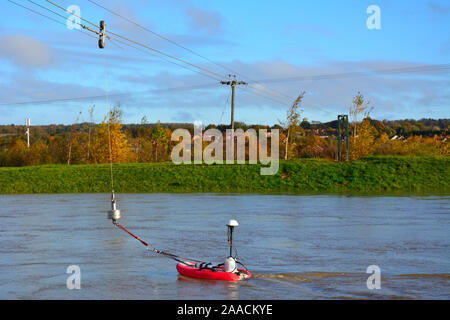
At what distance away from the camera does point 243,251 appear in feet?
53.1

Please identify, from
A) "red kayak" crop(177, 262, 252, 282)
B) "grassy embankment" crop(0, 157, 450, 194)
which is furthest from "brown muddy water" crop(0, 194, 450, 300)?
"grassy embankment" crop(0, 157, 450, 194)

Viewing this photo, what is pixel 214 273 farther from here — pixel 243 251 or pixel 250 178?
→ pixel 250 178

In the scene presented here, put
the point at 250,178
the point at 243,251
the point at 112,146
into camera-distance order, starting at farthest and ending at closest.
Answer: the point at 112,146, the point at 250,178, the point at 243,251

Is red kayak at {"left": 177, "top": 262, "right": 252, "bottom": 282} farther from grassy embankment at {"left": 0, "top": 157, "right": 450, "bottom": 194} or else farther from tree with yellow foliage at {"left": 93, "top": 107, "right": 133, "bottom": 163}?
tree with yellow foliage at {"left": 93, "top": 107, "right": 133, "bottom": 163}

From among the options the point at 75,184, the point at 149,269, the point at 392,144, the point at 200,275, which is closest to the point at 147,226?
the point at 149,269

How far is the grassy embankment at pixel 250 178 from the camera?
4453 centimetres

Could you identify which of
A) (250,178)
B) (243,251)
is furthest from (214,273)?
(250,178)

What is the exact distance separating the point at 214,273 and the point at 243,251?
385 cm

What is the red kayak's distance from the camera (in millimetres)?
12281

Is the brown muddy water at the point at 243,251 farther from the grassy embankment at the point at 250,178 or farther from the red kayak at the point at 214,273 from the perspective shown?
the grassy embankment at the point at 250,178

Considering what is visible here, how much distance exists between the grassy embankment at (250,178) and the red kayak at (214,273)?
31360 millimetres

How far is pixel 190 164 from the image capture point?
50.2 metres
